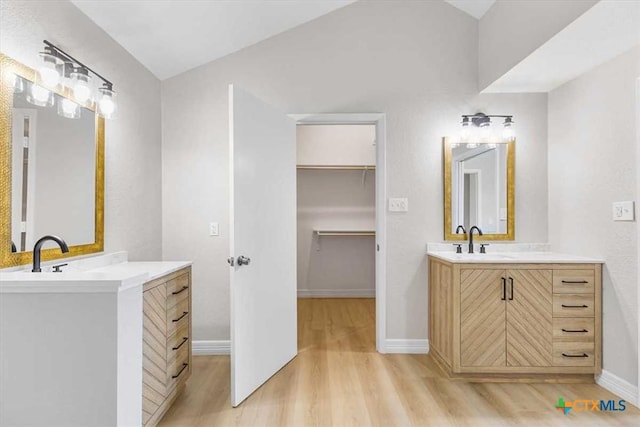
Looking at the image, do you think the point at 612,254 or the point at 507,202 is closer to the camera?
the point at 612,254

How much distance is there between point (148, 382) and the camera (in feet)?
6.50

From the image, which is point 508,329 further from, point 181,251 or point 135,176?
point 135,176

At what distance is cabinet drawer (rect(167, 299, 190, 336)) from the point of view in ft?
7.32

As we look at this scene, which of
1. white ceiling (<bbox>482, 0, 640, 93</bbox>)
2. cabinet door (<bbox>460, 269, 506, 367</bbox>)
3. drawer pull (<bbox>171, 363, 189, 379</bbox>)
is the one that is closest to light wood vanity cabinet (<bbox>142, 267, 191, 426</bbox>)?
drawer pull (<bbox>171, 363, 189, 379</bbox>)

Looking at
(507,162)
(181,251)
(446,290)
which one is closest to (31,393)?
(181,251)

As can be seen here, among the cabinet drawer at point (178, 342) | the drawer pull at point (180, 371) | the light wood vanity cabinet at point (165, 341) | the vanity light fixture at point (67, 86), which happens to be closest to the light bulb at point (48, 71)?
the vanity light fixture at point (67, 86)

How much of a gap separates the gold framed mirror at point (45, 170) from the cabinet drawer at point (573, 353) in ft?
9.99

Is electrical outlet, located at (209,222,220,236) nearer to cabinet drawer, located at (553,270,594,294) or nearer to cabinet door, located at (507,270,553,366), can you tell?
cabinet door, located at (507,270,553,366)

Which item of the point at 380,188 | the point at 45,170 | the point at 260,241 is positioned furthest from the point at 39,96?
the point at 380,188

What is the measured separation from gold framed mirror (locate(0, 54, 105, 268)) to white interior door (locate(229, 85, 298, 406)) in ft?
2.63

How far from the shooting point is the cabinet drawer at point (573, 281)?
2.64 metres

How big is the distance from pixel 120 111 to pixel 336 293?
365cm

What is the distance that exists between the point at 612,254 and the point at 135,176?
329 centimetres

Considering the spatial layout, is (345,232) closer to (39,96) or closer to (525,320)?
(525,320)
